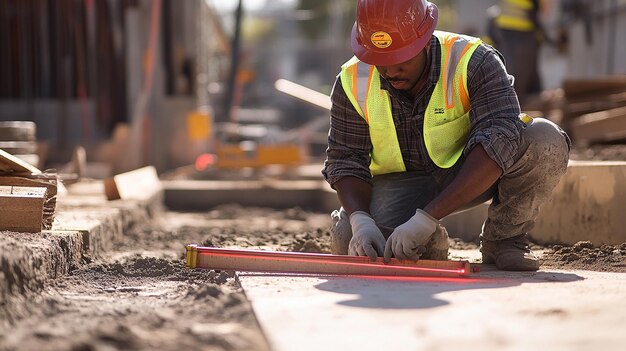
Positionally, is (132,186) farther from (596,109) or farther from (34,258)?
(596,109)

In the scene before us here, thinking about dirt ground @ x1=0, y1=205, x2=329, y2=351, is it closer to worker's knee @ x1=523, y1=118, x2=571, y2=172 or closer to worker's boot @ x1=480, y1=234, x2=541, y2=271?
worker's boot @ x1=480, y1=234, x2=541, y2=271

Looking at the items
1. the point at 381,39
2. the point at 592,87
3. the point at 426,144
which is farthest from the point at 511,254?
the point at 592,87

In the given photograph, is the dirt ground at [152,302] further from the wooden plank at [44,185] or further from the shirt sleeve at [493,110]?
the shirt sleeve at [493,110]

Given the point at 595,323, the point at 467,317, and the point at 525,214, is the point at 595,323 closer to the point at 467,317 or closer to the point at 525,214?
the point at 467,317

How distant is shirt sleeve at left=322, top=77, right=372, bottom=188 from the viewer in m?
4.32

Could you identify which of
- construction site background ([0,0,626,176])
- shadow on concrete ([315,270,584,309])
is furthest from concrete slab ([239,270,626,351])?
construction site background ([0,0,626,176])

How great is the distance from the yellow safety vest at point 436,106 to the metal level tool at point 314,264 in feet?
1.99

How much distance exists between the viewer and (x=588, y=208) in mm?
5137

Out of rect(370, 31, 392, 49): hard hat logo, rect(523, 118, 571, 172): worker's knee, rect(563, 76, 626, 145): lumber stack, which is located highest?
rect(370, 31, 392, 49): hard hat logo

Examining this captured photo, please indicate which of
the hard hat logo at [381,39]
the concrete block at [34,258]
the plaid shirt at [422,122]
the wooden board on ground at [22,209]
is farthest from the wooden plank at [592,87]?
the wooden board on ground at [22,209]

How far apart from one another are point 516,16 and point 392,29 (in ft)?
24.0

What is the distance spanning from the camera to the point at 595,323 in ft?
8.99

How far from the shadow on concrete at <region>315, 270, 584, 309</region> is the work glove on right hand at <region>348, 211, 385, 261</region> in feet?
0.59

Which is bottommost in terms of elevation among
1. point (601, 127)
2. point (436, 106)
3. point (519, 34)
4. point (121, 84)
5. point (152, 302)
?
point (152, 302)
